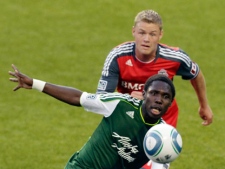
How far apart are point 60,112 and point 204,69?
3.94 m

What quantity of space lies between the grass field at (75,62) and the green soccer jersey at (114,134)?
3937 millimetres

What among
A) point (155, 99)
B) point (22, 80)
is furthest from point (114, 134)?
point (22, 80)

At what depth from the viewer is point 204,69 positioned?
63.1ft

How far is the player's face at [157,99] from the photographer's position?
991 cm

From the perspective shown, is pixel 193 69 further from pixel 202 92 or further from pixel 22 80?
pixel 22 80

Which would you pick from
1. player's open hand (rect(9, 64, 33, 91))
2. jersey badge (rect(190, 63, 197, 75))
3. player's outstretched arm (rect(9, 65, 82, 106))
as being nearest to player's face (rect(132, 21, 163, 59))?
jersey badge (rect(190, 63, 197, 75))

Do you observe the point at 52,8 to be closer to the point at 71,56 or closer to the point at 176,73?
the point at 71,56

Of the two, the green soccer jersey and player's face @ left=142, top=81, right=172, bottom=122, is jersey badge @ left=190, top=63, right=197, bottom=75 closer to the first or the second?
the green soccer jersey

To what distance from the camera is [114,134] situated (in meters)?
10.4

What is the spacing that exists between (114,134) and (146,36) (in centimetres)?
202

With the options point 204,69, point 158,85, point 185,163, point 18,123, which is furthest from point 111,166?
point 204,69

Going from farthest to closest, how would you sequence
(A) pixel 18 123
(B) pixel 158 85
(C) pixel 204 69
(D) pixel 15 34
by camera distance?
(D) pixel 15 34, (C) pixel 204 69, (A) pixel 18 123, (B) pixel 158 85

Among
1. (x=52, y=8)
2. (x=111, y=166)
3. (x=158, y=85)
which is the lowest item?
(x=111, y=166)

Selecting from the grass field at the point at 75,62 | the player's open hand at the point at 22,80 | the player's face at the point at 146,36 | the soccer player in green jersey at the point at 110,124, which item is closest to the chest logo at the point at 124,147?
the soccer player in green jersey at the point at 110,124
